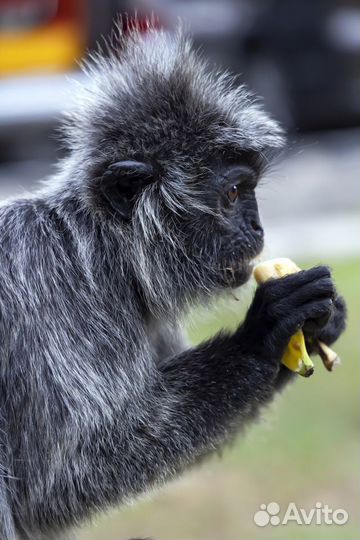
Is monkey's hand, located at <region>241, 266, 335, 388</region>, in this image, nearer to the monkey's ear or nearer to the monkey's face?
the monkey's face

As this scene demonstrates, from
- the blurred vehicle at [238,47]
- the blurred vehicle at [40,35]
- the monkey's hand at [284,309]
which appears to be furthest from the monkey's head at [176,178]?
the blurred vehicle at [40,35]

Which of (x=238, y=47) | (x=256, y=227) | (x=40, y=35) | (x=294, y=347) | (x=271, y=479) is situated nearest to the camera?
(x=294, y=347)

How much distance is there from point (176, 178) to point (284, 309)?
689mm

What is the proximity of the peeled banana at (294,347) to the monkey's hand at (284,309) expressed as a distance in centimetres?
10

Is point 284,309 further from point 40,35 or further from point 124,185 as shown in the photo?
point 40,35

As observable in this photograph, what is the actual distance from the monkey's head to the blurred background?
0.29 m

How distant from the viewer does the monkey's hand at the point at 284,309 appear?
14.3ft

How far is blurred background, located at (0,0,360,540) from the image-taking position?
6195 mm

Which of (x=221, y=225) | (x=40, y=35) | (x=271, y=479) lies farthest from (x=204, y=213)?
(x=40, y=35)

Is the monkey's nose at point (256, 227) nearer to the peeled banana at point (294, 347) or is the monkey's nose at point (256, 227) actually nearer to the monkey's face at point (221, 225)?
the monkey's face at point (221, 225)

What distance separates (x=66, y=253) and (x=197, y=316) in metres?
0.64

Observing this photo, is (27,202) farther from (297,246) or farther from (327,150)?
(327,150)

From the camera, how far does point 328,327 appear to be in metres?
4.81

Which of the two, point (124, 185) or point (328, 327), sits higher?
point (124, 185)
